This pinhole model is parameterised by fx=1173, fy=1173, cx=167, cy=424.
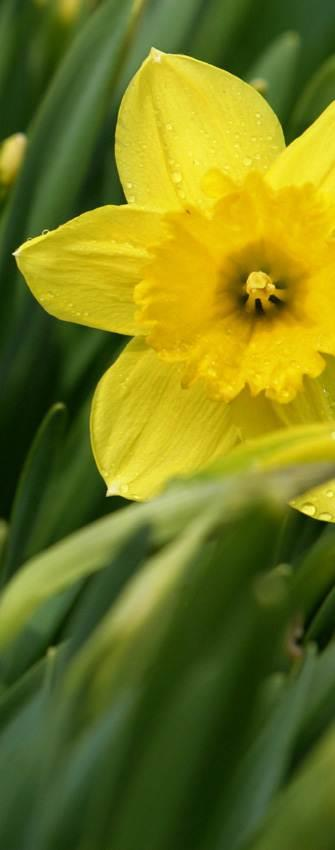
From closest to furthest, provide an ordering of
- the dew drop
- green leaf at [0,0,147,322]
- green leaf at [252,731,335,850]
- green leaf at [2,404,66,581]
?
green leaf at [252,731,335,850] < the dew drop < green leaf at [2,404,66,581] < green leaf at [0,0,147,322]

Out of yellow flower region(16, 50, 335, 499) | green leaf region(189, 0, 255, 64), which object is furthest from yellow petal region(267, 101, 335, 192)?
green leaf region(189, 0, 255, 64)

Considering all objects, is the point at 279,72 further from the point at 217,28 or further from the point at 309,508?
the point at 309,508

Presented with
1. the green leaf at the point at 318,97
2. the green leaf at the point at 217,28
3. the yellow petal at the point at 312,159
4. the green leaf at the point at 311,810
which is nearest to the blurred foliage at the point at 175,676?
the green leaf at the point at 311,810

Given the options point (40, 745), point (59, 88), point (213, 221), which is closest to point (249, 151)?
point (213, 221)

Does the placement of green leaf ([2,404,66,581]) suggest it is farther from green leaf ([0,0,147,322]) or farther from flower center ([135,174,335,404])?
green leaf ([0,0,147,322])

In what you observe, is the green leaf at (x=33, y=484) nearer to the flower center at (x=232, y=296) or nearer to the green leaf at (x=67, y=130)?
the flower center at (x=232, y=296)

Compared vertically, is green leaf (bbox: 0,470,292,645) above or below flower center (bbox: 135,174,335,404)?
above
